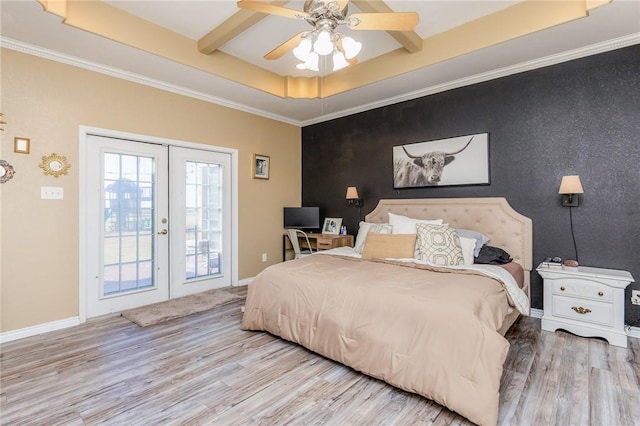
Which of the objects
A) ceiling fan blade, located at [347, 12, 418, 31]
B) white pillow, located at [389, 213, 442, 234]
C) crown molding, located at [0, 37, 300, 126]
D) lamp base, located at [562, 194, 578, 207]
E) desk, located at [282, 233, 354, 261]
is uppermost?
crown molding, located at [0, 37, 300, 126]

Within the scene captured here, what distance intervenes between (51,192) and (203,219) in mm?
1631

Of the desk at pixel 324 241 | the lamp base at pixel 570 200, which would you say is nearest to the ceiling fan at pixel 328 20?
the lamp base at pixel 570 200

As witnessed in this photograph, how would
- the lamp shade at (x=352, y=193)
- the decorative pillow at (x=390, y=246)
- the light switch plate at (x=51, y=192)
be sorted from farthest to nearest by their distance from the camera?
1. the lamp shade at (x=352, y=193)
2. the decorative pillow at (x=390, y=246)
3. the light switch plate at (x=51, y=192)

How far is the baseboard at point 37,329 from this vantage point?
9.14ft

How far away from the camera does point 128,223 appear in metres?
3.59

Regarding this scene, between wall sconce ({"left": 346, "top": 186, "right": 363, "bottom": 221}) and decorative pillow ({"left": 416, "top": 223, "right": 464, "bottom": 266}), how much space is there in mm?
1440

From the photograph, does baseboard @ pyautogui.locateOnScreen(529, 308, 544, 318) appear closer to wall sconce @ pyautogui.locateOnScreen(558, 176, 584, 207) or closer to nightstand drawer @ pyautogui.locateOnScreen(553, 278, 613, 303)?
nightstand drawer @ pyautogui.locateOnScreen(553, 278, 613, 303)

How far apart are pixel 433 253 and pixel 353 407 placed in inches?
66.0

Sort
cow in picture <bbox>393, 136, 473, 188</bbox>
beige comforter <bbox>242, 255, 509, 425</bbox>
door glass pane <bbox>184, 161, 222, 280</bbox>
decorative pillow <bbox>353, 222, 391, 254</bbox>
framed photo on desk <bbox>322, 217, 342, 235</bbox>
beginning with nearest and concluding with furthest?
beige comforter <bbox>242, 255, 509, 425</bbox> → decorative pillow <bbox>353, 222, 391, 254</bbox> → cow in picture <bbox>393, 136, 473, 188</bbox> → door glass pane <bbox>184, 161, 222, 280</bbox> → framed photo on desk <bbox>322, 217, 342, 235</bbox>

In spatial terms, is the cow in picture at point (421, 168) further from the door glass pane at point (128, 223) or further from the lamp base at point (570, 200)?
the door glass pane at point (128, 223)

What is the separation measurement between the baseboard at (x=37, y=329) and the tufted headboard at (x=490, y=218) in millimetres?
3943

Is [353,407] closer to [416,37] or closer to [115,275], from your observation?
[115,275]

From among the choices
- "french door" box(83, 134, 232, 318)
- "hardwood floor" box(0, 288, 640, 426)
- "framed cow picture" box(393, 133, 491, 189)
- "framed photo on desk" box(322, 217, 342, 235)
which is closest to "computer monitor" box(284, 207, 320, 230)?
"framed photo on desk" box(322, 217, 342, 235)

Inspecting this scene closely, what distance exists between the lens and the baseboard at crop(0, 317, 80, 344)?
279cm
